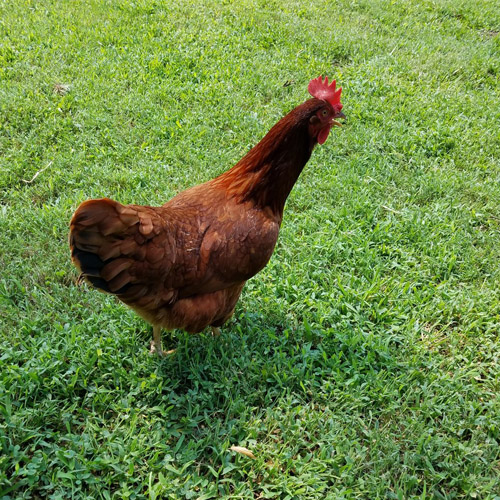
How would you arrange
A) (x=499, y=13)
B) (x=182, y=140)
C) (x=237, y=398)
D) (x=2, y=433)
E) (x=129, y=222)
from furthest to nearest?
(x=499, y=13), (x=182, y=140), (x=237, y=398), (x=2, y=433), (x=129, y=222)

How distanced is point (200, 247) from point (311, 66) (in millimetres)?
4516

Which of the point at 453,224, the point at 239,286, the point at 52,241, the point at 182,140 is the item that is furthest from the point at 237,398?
the point at 182,140

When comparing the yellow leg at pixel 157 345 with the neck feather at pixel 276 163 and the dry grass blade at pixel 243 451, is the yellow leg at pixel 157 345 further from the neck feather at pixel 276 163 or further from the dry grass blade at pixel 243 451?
the neck feather at pixel 276 163

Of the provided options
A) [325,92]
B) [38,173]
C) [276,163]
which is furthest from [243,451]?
[38,173]

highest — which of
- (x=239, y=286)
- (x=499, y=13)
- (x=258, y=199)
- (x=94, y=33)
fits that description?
(x=499, y=13)

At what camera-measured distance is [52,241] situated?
3645 mm

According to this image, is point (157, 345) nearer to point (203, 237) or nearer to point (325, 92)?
point (203, 237)

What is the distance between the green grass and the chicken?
20.6 inches

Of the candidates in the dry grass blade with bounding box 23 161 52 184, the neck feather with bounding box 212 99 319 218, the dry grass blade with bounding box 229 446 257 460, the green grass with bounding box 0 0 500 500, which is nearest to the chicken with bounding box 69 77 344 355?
the neck feather with bounding box 212 99 319 218

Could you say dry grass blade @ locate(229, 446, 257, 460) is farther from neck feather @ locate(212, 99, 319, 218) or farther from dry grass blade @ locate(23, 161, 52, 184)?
dry grass blade @ locate(23, 161, 52, 184)

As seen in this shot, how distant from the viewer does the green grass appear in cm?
255

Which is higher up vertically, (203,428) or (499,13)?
(499,13)

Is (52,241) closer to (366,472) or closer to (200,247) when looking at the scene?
(200,247)

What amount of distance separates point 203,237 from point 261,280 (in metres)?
1.08
